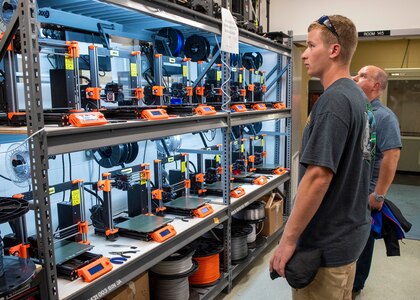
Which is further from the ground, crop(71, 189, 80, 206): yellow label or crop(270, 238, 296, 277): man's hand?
crop(71, 189, 80, 206): yellow label

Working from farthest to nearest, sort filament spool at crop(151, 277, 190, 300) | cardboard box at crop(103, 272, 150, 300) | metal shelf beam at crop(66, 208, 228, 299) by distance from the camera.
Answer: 1. filament spool at crop(151, 277, 190, 300)
2. cardboard box at crop(103, 272, 150, 300)
3. metal shelf beam at crop(66, 208, 228, 299)

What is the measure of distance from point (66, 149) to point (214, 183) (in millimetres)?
2068

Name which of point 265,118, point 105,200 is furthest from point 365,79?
point 105,200

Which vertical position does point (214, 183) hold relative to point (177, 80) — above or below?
below

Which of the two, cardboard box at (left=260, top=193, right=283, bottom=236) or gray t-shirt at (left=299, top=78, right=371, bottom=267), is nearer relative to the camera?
gray t-shirt at (left=299, top=78, right=371, bottom=267)

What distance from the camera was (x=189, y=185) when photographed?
307cm

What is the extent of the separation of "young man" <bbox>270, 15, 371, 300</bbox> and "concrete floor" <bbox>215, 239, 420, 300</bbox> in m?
1.55

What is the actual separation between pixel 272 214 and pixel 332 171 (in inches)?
102

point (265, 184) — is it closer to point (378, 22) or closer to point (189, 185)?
point (189, 185)

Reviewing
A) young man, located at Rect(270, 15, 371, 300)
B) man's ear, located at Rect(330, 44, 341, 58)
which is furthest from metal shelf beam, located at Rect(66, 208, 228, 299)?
man's ear, located at Rect(330, 44, 341, 58)

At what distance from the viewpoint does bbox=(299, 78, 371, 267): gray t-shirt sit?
4.39ft

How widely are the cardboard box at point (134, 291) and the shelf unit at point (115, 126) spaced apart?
11 centimetres

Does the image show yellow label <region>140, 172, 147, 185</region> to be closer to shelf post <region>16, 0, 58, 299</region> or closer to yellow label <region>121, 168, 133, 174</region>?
yellow label <region>121, 168, 133, 174</region>

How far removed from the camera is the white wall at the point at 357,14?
3867 mm
